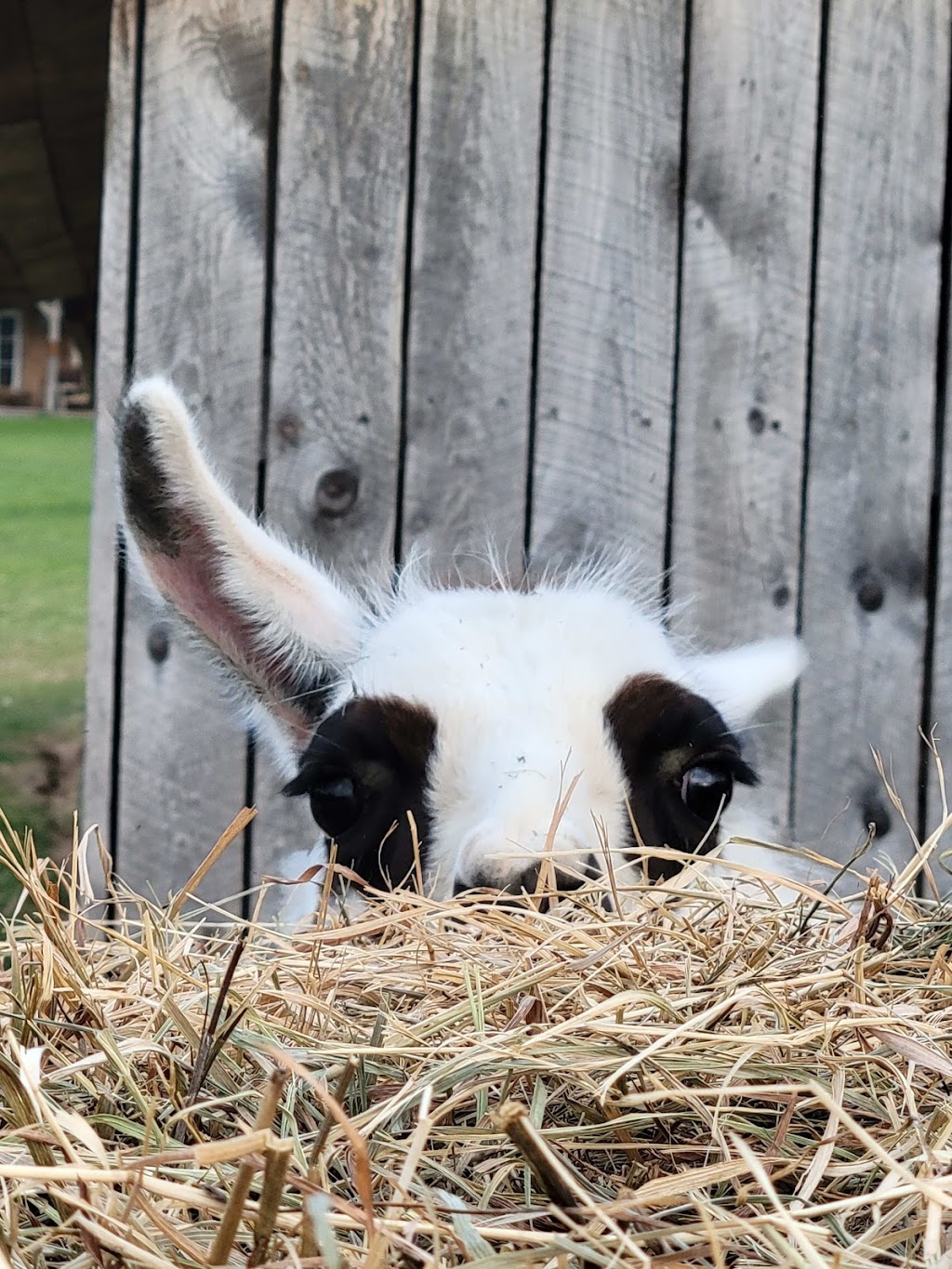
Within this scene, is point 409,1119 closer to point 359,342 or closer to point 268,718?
point 268,718

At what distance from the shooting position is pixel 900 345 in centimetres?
313

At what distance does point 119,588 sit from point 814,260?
195 centimetres

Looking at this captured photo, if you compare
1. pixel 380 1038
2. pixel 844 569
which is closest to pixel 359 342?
pixel 844 569

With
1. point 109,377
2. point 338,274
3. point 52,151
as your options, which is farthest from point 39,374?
point 338,274

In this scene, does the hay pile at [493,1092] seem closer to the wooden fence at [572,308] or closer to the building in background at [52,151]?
the wooden fence at [572,308]

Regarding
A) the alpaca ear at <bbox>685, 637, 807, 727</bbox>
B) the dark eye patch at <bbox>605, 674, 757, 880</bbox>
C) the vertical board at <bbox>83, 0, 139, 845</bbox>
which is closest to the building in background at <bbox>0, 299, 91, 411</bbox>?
the vertical board at <bbox>83, 0, 139, 845</bbox>

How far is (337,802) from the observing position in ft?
6.82

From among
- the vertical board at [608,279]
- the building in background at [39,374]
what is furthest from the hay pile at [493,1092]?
the building in background at [39,374]

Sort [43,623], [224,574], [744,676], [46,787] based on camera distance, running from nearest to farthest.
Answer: [224,574]
[744,676]
[46,787]
[43,623]

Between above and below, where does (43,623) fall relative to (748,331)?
below

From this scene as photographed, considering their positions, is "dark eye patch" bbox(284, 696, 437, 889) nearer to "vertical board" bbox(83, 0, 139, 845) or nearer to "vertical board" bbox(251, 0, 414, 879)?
"vertical board" bbox(251, 0, 414, 879)

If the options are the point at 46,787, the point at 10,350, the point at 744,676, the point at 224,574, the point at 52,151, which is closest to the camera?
the point at 224,574

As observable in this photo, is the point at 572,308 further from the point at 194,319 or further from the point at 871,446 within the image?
the point at 194,319

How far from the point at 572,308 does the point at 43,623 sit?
358 inches
